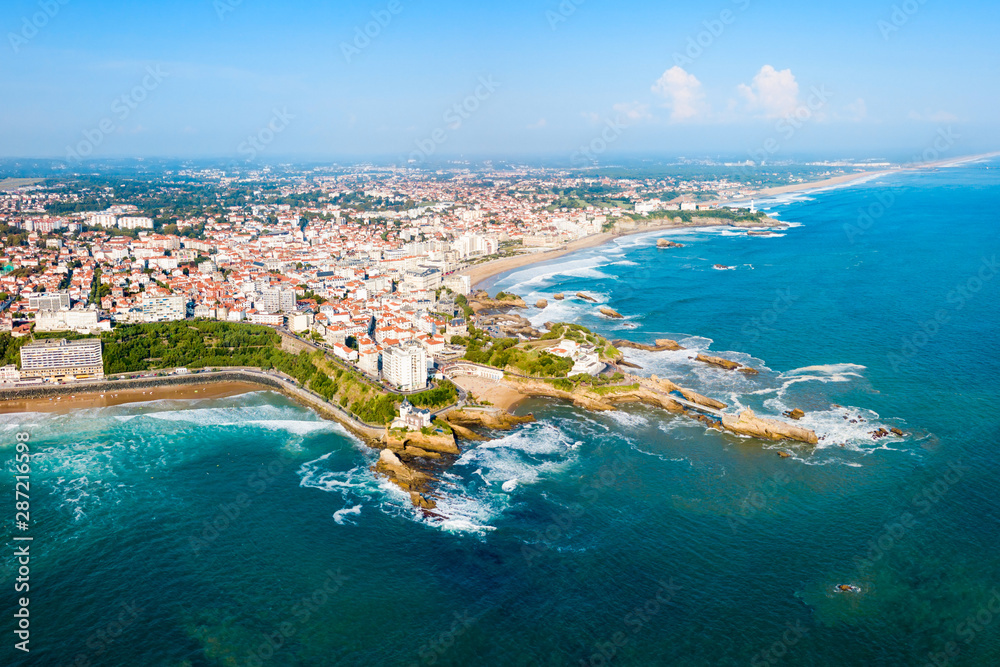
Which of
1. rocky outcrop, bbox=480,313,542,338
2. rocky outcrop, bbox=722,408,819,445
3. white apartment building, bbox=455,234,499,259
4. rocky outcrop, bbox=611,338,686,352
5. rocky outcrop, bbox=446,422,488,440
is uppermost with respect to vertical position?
white apartment building, bbox=455,234,499,259

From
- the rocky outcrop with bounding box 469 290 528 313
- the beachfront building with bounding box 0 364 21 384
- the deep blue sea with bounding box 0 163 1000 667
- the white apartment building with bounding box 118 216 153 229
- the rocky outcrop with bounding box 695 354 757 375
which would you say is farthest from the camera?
the white apartment building with bounding box 118 216 153 229

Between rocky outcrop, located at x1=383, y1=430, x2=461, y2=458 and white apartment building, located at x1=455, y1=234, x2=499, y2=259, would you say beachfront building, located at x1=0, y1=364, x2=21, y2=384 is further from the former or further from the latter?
white apartment building, located at x1=455, y1=234, x2=499, y2=259

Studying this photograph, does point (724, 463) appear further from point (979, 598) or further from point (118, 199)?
point (118, 199)

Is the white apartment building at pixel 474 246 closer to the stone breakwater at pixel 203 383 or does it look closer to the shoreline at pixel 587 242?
the shoreline at pixel 587 242

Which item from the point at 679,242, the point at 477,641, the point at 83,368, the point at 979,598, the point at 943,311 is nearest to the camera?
the point at 477,641

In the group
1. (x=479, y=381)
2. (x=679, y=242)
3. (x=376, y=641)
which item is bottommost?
(x=376, y=641)

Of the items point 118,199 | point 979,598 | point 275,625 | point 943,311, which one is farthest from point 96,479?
point 118,199

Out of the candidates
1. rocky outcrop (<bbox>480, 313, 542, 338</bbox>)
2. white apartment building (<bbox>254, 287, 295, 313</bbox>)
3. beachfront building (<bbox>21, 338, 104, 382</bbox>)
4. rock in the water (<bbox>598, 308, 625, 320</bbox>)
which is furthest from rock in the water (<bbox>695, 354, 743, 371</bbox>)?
beachfront building (<bbox>21, 338, 104, 382</bbox>)

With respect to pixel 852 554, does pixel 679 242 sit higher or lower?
higher
